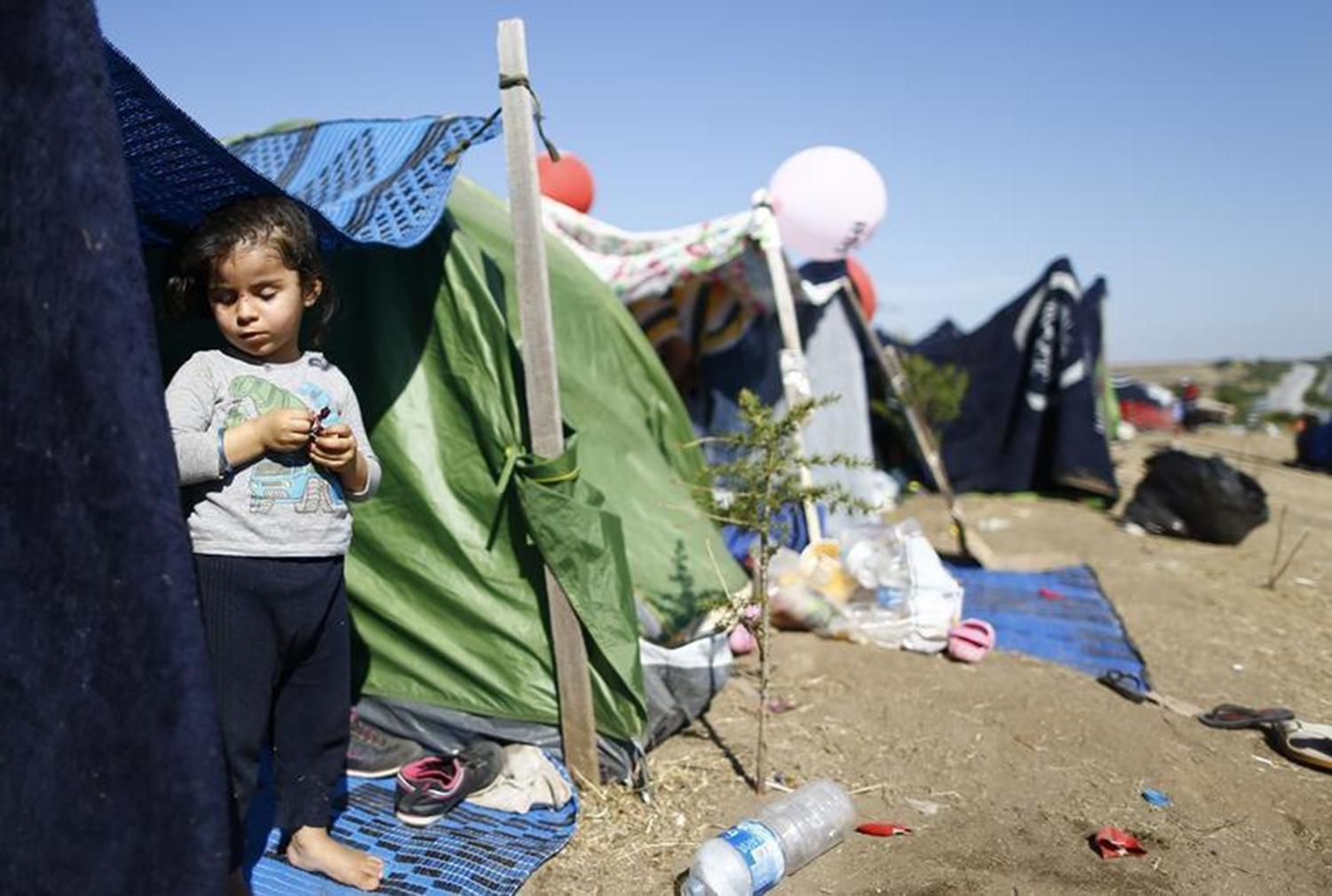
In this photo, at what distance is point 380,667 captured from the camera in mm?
3324

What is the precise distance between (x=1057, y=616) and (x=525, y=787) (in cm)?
361

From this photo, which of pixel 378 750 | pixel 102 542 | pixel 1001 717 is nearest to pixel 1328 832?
pixel 1001 717

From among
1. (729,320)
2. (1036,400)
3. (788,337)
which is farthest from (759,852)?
(1036,400)

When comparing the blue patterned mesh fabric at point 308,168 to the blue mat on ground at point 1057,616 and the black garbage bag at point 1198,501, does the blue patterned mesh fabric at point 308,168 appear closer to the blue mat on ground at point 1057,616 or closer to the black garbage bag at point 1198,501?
the blue mat on ground at point 1057,616

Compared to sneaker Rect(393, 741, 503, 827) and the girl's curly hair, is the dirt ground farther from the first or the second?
the girl's curly hair

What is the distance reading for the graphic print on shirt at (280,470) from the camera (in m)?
2.10

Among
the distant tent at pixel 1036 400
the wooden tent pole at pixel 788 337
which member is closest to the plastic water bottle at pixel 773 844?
the wooden tent pole at pixel 788 337

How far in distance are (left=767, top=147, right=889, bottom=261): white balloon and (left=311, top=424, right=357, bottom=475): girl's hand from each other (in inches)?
160

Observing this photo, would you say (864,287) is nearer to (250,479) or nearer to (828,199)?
(828,199)

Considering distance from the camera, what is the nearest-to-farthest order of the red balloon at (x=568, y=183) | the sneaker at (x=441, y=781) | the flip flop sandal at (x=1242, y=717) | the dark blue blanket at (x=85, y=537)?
the dark blue blanket at (x=85, y=537)
the sneaker at (x=441, y=781)
the flip flop sandal at (x=1242, y=717)
the red balloon at (x=568, y=183)

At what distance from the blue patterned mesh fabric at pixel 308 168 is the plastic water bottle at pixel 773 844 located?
1.94m

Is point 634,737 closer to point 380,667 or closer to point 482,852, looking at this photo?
point 482,852

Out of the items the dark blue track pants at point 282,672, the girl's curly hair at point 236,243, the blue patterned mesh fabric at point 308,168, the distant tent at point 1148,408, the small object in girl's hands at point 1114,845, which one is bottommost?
the distant tent at point 1148,408

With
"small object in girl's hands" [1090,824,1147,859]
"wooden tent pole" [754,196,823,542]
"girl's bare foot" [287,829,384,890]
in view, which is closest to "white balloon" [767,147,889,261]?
"wooden tent pole" [754,196,823,542]
